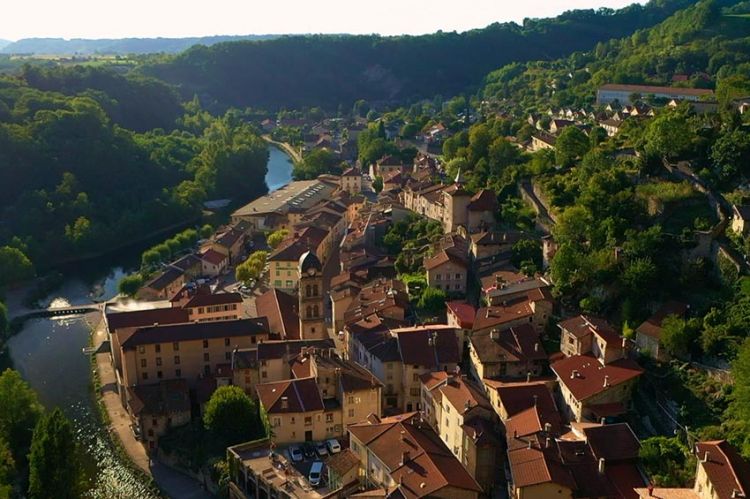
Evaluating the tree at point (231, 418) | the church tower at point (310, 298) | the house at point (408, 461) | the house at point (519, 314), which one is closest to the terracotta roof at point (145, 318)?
the church tower at point (310, 298)

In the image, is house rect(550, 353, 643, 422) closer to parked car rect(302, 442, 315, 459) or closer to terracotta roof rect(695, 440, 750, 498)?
terracotta roof rect(695, 440, 750, 498)

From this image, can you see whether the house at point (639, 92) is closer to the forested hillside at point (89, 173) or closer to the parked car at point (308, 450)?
the forested hillside at point (89, 173)

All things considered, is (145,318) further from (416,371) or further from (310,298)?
(416,371)

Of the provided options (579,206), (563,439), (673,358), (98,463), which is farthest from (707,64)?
Answer: (98,463)

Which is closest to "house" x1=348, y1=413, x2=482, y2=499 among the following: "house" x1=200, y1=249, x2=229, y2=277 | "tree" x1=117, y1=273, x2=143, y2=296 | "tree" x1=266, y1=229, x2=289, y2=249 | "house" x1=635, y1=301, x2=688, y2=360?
"house" x1=635, y1=301, x2=688, y2=360

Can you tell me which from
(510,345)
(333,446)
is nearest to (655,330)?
(510,345)

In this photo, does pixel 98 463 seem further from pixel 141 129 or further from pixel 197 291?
pixel 141 129
